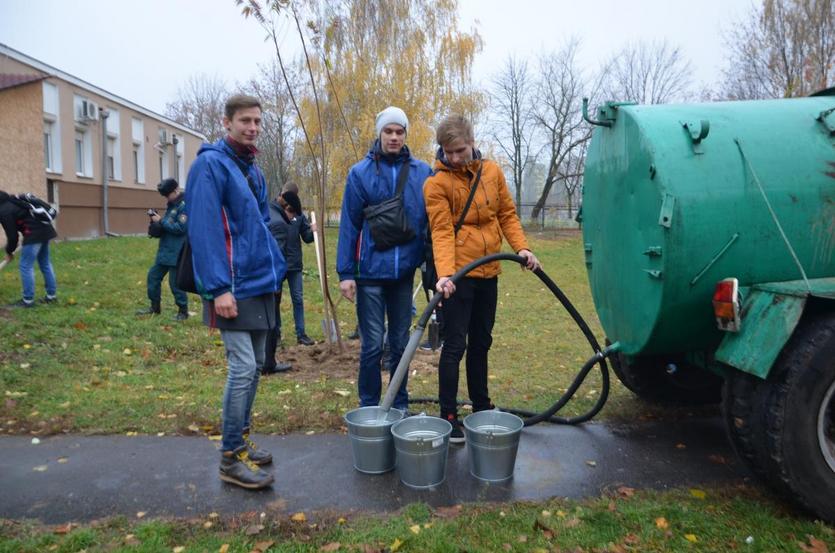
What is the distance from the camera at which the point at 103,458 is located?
3.71 metres

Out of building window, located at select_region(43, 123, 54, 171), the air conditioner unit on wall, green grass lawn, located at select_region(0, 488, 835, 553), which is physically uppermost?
the air conditioner unit on wall

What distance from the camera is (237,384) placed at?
11.0ft

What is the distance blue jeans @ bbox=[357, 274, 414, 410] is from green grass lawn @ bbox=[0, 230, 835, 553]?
47cm

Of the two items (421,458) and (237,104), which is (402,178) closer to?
(237,104)

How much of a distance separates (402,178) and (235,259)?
1.22m

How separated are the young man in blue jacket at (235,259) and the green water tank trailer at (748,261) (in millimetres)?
2052

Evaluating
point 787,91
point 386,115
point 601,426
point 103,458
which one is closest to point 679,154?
point 386,115

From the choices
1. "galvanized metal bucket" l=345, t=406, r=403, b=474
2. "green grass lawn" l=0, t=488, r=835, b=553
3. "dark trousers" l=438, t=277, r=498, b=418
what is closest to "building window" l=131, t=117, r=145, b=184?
"dark trousers" l=438, t=277, r=498, b=418

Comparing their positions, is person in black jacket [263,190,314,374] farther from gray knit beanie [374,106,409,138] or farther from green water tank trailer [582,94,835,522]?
green water tank trailer [582,94,835,522]

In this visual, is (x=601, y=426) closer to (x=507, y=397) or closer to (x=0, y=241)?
(x=507, y=397)

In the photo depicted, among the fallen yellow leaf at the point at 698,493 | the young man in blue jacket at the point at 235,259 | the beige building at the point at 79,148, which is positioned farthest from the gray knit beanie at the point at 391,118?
the beige building at the point at 79,148

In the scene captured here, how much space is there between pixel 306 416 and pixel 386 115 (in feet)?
7.12

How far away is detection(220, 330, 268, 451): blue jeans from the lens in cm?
335

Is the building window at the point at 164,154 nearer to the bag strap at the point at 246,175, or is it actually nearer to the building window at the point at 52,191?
the building window at the point at 52,191
